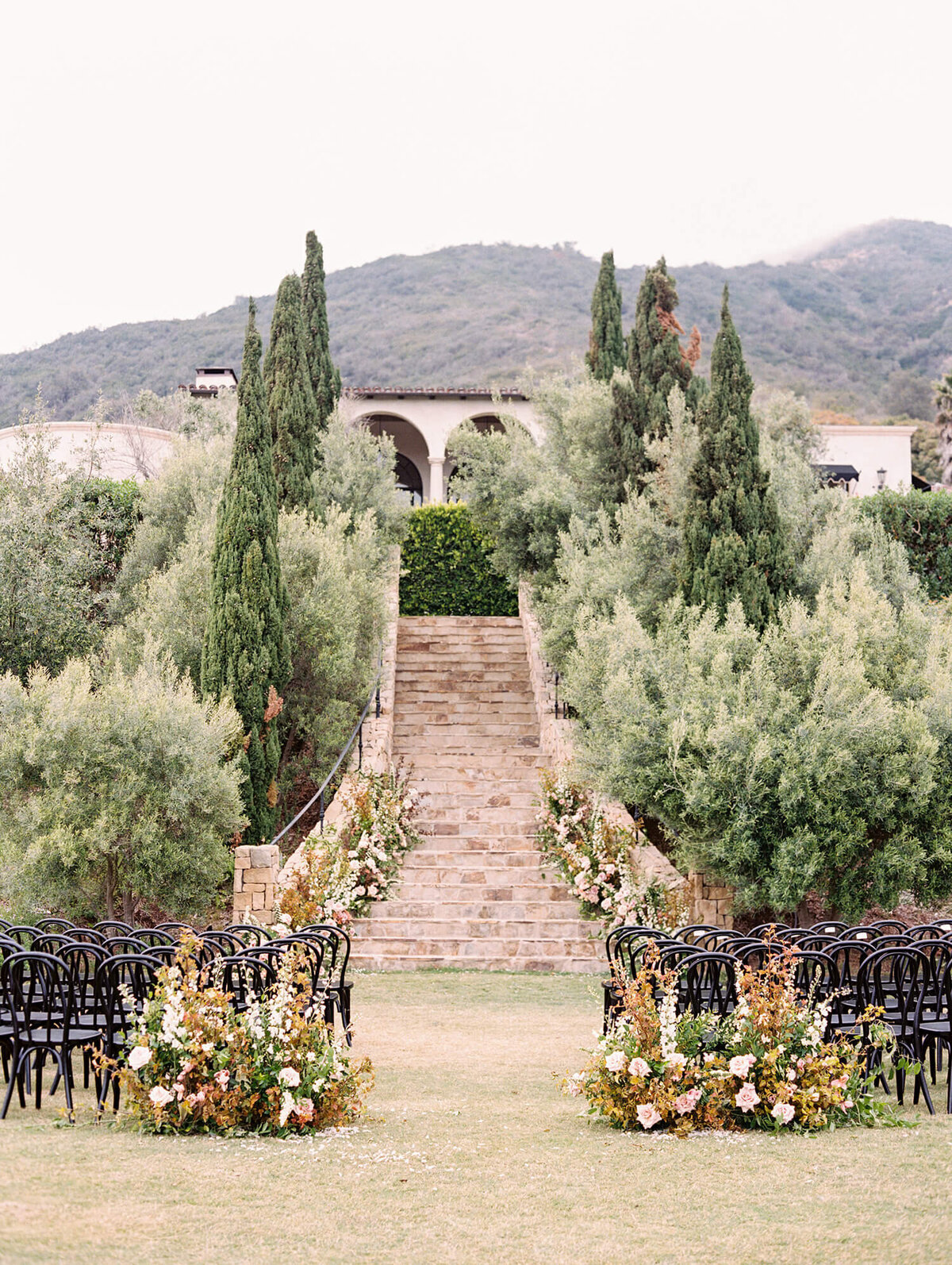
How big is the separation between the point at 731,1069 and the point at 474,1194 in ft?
5.48

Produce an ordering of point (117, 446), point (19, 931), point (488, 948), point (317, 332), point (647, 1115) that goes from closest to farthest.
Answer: point (647, 1115) < point (19, 931) < point (488, 948) < point (317, 332) < point (117, 446)

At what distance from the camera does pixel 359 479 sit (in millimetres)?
22531

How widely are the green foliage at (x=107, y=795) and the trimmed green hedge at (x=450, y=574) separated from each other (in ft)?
38.9

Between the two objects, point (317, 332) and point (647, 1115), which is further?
point (317, 332)

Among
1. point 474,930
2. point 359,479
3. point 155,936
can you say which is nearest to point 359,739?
point 474,930

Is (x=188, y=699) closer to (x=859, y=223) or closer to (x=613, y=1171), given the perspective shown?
(x=613, y=1171)

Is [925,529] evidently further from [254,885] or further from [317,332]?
[254,885]

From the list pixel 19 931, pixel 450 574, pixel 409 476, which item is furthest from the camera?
pixel 409 476

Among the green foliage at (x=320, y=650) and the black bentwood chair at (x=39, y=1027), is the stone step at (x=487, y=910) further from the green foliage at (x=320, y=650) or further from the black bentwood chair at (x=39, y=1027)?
the black bentwood chair at (x=39, y=1027)

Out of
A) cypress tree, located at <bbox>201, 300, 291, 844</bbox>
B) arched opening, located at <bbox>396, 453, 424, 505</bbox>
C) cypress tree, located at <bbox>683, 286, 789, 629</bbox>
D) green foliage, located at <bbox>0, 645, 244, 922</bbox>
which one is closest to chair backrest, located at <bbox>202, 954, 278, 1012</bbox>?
green foliage, located at <bbox>0, 645, 244, 922</bbox>

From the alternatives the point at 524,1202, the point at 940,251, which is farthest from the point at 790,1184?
the point at 940,251

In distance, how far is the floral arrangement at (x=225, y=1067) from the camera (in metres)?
5.81

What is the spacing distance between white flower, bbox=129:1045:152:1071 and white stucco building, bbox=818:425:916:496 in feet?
103

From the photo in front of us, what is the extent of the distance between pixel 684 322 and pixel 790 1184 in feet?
215
